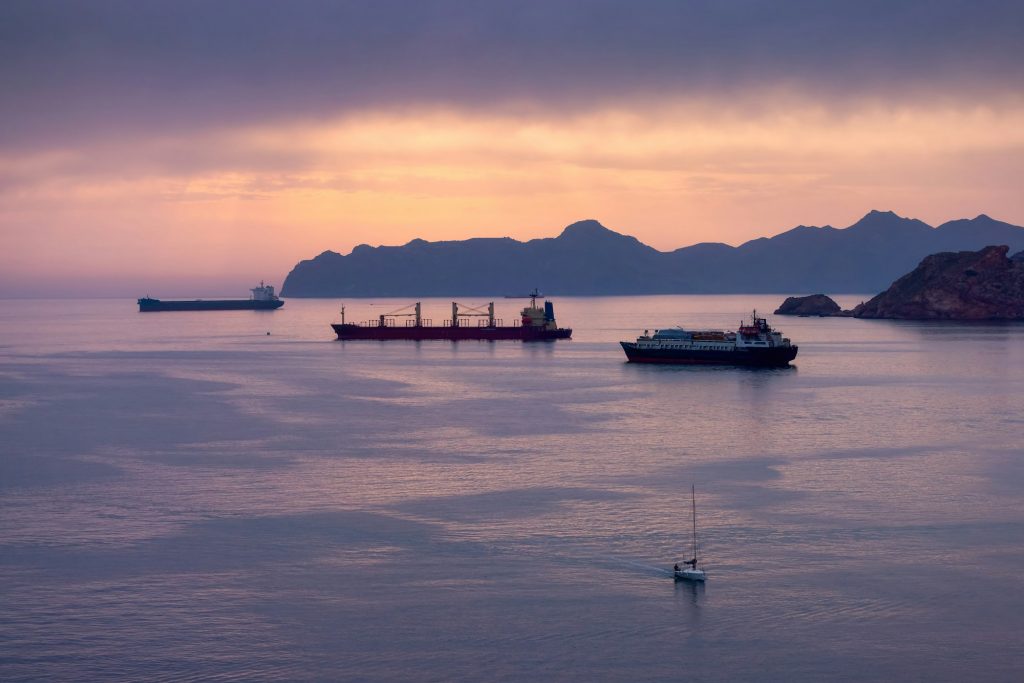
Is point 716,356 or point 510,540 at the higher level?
point 716,356

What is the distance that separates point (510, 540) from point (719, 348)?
7480 centimetres

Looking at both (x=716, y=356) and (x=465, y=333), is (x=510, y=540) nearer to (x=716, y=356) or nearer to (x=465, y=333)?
(x=716, y=356)

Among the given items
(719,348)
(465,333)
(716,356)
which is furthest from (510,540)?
(465,333)

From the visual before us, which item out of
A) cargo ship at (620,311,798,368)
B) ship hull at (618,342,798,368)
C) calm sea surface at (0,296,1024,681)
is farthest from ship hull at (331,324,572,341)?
calm sea surface at (0,296,1024,681)

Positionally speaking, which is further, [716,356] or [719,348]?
[719,348]

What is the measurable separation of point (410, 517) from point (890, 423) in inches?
1346

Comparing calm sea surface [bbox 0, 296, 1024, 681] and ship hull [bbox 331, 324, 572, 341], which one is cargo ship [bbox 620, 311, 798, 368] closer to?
calm sea surface [bbox 0, 296, 1024, 681]

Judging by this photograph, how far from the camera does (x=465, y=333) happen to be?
495 feet

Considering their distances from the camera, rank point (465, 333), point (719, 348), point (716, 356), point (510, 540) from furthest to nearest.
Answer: point (465, 333) < point (719, 348) < point (716, 356) < point (510, 540)

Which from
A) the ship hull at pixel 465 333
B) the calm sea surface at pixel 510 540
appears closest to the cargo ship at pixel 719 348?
the calm sea surface at pixel 510 540

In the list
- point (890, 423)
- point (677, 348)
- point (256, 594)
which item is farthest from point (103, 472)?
point (677, 348)

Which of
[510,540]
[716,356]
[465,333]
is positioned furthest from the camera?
[465,333]

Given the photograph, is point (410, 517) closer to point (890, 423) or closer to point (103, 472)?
point (103, 472)

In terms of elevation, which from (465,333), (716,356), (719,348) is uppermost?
(465,333)
